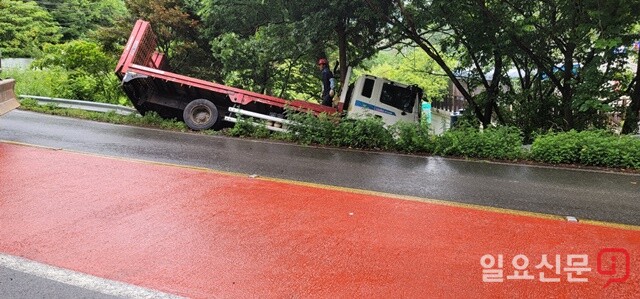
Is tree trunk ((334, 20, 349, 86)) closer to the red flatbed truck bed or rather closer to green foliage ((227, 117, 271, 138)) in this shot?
the red flatbed truck bed

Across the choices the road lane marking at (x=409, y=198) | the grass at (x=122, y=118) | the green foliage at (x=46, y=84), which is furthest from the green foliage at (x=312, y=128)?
the green foliage at (x=46, y=84)

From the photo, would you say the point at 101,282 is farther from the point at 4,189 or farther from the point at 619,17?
the point at 619,17

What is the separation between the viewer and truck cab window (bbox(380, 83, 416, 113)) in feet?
40.2

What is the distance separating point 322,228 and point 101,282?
2159mm

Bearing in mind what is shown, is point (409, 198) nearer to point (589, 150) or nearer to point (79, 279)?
point (79, 279)

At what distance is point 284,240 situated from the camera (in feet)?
14.8

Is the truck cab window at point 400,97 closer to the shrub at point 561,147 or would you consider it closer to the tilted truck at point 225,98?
the tilted truck at point 225,98

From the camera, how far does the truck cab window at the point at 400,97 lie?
40.2 feet

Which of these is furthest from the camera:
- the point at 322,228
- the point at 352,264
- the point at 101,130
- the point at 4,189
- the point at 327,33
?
the point at 327,33

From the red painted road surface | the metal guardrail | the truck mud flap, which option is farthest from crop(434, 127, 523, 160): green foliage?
the metal guardrail

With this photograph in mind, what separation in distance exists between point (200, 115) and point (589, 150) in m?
9.37

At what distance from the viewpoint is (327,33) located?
12.8 m

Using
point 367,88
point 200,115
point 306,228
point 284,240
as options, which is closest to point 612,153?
point 367,88

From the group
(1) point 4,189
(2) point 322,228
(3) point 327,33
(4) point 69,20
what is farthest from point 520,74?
(4) point 69,20
